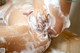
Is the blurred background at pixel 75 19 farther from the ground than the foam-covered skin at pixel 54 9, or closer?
closer

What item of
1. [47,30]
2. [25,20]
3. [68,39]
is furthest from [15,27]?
[68,39]

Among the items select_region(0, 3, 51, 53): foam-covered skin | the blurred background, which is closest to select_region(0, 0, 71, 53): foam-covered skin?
select_region(0, 3, 51, 53): foam-covered skin

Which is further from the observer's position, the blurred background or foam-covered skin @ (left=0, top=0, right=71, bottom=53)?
the blurred background

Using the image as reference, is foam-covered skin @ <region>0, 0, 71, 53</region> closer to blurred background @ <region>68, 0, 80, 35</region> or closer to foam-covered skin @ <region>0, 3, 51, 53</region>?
foam-covered skin @ <region>0, 3, 51, 53</region>

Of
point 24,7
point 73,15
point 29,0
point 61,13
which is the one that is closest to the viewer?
point 61,13

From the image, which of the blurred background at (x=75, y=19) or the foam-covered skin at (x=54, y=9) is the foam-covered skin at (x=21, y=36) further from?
the blurred background at (x=75, y=19)

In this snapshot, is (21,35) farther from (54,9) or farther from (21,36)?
(54,9)

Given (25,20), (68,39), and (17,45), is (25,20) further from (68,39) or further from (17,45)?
(68,39)

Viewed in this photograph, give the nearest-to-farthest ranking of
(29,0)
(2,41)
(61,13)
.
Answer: (2,41) → (61,13) → (29,0)

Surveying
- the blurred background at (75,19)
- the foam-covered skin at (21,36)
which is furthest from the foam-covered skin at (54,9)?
the blurred background at (75,19)

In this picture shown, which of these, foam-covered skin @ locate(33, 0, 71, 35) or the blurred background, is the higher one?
foam-covered skin @ locate(33, 0, 71, 35)

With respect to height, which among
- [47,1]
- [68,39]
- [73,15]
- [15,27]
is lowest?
[68,39]
